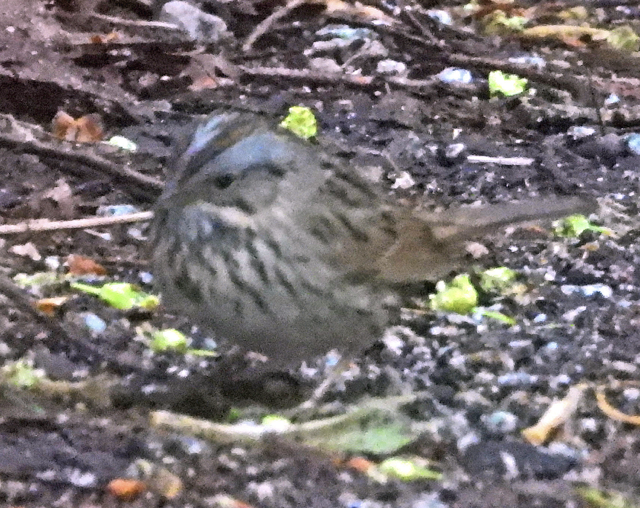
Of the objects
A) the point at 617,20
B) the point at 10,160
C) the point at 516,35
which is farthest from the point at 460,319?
the point at 617,20

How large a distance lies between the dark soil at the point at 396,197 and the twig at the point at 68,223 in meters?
0.06

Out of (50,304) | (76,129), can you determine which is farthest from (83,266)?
(76,129)

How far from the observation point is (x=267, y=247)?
254 cm

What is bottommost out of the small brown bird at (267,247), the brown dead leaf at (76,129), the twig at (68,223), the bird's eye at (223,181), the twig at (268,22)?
the twig at (268,22)

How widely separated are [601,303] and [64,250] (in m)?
1.51

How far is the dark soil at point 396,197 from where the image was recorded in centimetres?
215

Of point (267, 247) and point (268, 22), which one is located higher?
point (267, 247)

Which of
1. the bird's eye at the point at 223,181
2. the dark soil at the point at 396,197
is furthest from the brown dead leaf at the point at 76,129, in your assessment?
the bird's eye at the point at 223,181

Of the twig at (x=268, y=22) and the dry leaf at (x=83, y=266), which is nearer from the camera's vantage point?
the dry leaf at (x=83, y=266)

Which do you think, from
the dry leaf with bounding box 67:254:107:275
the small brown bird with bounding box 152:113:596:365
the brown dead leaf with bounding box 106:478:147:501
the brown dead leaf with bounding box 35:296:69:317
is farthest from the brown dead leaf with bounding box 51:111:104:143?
the brown dead leaf with bounding box 106:478:147:501

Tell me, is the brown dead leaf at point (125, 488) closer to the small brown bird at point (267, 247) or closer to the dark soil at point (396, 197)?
the dark soil at point (396, 197)

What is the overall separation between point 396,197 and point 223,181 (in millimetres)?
1632

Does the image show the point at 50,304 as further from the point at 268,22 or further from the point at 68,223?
the point at 268,22

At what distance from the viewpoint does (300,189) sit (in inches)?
106
